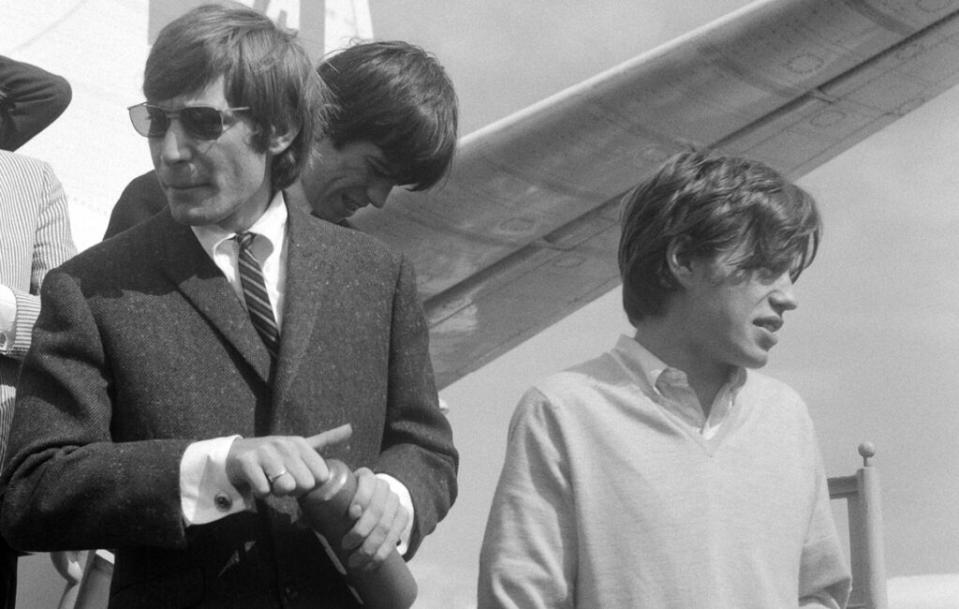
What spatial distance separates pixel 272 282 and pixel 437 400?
0.32 meters

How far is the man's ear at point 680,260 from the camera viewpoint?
2.56m

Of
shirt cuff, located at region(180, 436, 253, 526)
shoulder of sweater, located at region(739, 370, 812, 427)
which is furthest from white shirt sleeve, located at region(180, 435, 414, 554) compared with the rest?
shoulder of sweater, located at region(739, 370, 812, 427)

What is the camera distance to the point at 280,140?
232 cm

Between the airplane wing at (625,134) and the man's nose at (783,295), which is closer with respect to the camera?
the man's nose at (783,295)

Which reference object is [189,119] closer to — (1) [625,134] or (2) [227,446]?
(2) [227,446]

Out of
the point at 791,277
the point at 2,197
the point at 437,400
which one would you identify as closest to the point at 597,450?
the point at 437,400

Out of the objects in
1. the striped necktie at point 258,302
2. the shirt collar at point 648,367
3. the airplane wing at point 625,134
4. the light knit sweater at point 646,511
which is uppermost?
the striped necktie at point 258,302

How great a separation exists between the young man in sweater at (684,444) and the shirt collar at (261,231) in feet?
1.71

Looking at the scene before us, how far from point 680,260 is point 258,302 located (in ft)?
2.55

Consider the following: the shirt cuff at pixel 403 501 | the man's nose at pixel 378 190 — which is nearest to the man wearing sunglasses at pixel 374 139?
the man's nose at pixel 378 190

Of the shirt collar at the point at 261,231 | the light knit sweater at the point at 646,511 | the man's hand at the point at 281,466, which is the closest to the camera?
the man's hand at the point at 281,466

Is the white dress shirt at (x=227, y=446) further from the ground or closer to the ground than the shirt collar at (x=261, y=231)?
closer to the ground

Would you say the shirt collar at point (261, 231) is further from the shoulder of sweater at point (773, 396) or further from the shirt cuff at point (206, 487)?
the shoulder of sweater at point (773, 396)

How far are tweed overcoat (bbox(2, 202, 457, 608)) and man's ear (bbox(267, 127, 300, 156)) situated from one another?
0.39ft
